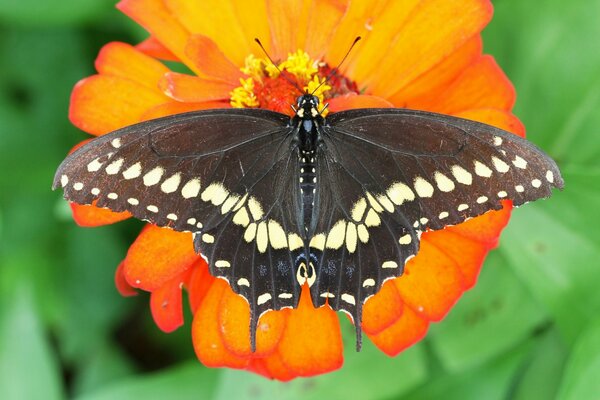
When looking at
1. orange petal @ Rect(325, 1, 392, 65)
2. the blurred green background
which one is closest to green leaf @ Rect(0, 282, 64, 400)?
the blurred green background

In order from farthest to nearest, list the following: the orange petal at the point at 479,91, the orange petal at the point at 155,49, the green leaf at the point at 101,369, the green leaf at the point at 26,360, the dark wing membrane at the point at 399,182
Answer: the green leaf at the point at 101,369, the green leaf at the point at 26,360, the orange petal at the point at 155,49, the orange petal at the point at 479,91, the dark wing membrane at the point at 399,182

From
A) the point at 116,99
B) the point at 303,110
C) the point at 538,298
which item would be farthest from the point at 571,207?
the point at 116,99

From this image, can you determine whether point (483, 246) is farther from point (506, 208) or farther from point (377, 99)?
point (377, 99)

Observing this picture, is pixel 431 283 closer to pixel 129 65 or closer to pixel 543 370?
pixel 543 370

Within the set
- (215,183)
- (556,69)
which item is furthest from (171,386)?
(556,69)

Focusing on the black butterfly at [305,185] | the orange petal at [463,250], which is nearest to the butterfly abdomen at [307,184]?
the black butterfly at [305,185]

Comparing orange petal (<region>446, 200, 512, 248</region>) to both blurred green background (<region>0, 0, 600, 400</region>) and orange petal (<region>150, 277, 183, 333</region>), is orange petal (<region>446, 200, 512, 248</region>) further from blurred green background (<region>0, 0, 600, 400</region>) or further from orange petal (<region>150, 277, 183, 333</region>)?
orange petal (<region>150, 277, 183, 333</region>)

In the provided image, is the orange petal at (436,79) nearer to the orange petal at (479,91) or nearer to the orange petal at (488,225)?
the orange petal at (479,91)
